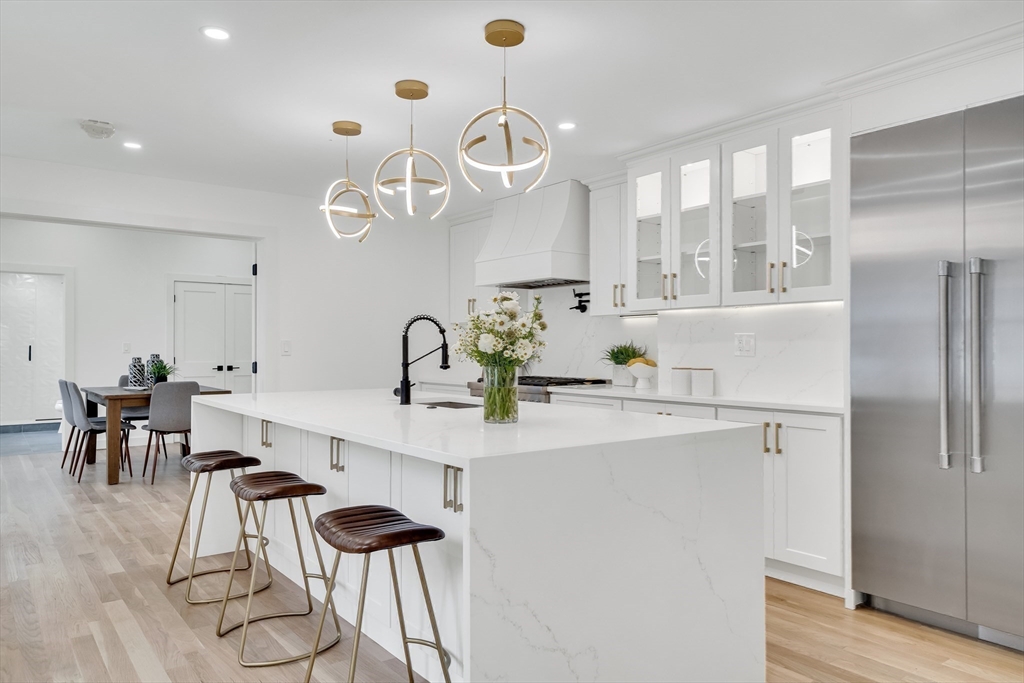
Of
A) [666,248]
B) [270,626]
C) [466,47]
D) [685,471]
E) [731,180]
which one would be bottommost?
[270,626]

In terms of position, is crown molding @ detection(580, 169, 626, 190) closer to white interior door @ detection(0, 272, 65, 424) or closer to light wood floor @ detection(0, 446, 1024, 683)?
light wood floor @ detection(0, 446, 1024, 683)

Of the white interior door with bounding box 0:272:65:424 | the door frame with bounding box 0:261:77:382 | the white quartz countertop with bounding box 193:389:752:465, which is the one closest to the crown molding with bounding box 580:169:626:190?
the white quartz countertop with bounding box 193:389:752:465

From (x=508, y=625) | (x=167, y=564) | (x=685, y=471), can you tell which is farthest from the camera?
(x=167, y=564)

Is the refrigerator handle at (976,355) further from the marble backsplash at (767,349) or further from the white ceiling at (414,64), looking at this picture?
the white ceiling at (414,64)

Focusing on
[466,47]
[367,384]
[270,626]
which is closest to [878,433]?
[466,47]

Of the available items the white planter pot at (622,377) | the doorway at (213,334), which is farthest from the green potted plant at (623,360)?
the doorway at (213,334)

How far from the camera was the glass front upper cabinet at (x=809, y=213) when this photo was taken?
3373mm

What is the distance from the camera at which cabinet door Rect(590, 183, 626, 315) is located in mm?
4715

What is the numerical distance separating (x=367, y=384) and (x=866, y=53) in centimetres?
481

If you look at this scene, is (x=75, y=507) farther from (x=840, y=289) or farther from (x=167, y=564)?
(x=840, y=289)

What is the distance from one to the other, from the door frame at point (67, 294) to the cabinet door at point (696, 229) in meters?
7.03

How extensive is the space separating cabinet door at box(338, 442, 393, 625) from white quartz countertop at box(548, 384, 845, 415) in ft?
6.52

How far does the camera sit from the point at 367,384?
636 centimetres

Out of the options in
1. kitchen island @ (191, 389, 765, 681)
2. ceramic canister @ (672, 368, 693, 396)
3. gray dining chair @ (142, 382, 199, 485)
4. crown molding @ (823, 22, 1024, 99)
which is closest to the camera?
kitchen island @ (191, 389, 765, 681)
